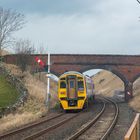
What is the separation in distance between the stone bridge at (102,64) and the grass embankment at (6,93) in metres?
19.4

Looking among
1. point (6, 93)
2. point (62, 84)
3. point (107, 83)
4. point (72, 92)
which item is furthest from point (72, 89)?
point (107, 83)

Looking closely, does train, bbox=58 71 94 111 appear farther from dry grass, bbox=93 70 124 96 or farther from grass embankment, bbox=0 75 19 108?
dry grass, bbox=93 70 124 96

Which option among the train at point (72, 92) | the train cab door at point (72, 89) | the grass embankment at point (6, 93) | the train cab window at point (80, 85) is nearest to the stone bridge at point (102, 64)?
the grass embankment at point (6, 93)

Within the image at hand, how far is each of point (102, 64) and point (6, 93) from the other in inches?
1110

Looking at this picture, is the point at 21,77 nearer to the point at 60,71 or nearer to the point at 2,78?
the point at 2,78

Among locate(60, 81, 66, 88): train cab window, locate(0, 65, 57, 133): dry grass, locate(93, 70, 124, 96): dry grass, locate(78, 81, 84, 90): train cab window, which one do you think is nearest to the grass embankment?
locate(0, 65, 57, 133): dry grass

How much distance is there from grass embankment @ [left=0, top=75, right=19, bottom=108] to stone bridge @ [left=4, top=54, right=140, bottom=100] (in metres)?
19.4

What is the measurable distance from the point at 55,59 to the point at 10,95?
86.3 feet

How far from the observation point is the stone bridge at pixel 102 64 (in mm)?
60219

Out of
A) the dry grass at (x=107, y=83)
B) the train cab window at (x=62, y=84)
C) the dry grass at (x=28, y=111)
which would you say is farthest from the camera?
the dry grass at (x=107, y=83)

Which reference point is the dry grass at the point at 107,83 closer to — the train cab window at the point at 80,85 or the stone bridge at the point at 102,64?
the stone bridge at the point at 102,64

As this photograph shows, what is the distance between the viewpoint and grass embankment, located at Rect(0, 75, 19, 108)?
31061mm

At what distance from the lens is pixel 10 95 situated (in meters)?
34.3

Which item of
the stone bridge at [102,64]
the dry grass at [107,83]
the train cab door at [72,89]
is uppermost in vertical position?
the stone bridge at [102,64]
